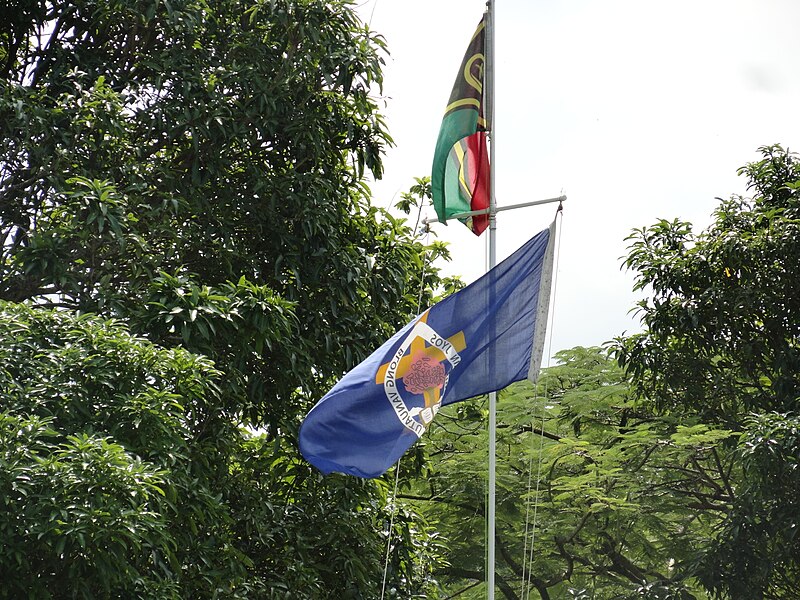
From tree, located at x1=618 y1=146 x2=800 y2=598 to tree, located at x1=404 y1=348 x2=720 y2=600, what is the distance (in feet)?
3.06

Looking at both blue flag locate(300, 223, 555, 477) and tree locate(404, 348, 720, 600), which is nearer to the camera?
Result: blue flag locate(300, 223, 555, 477)

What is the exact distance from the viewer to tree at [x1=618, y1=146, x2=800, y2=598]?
1013 cm

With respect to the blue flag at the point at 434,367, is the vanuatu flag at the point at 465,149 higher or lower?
higher

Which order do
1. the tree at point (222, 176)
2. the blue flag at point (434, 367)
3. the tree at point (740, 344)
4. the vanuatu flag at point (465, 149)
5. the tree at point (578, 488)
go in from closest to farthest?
the blue flag at point (434, 367) < the vanuatu flag at point (465, 149) < the tree at point (222, 176) < the tree at point (740, 344) < the tree at point (578, 488)

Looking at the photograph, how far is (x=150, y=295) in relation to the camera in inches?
281

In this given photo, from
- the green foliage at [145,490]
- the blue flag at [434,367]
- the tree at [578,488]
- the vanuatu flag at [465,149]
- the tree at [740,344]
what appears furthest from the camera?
the tree at [578,488]

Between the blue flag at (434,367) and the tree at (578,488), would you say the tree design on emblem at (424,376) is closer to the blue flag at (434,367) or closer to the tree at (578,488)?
the blue flag at (434,367)

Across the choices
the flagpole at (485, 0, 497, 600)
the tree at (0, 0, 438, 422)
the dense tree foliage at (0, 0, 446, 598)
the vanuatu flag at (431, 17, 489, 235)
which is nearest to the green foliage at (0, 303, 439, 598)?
the dense tree foliage at (0, 0, 446, 598)

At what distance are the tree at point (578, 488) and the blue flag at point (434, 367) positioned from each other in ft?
18.5

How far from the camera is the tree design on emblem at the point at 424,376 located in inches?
244

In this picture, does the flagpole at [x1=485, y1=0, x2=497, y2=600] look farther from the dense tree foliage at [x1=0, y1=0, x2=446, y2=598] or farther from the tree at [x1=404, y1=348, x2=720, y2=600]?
the tree at [x1=404, y1=348, x2=720, y2=600]

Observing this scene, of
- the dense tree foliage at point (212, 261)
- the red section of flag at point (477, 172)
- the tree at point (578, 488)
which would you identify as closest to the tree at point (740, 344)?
the tree at point (578, 488)

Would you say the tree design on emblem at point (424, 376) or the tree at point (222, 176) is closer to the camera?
the tree design on emblem at point (424, 376)

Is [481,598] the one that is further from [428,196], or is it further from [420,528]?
[428,196]
